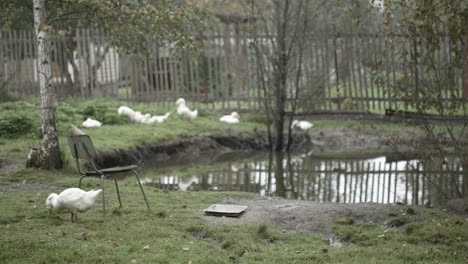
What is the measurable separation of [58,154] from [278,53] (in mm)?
6272

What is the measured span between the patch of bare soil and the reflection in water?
1.74 meters

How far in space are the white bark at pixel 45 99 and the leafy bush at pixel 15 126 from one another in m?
3.05

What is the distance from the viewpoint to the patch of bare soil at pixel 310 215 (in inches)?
286

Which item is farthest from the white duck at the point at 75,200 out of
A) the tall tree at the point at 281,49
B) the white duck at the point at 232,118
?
the white duck at the point at 232,118

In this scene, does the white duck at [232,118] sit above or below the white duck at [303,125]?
above

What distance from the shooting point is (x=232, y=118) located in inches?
670

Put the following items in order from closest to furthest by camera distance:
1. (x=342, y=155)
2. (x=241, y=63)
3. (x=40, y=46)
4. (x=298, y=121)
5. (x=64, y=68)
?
(x=40, y=46) → (x=342, y=155) → (x=298, y=121) → (x=241, y=63) → (x=64, y=68)

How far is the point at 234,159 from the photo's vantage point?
14.5 m

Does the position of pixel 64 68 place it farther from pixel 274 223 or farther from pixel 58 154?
pixel 274 223

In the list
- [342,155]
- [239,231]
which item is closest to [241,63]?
[342,155]

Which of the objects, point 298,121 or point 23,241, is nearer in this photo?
point 23,241

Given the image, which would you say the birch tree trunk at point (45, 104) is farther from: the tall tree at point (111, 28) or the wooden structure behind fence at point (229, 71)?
the wooden structure behind fence at point (229, 71)

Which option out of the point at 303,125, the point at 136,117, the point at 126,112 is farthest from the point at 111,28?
the point at 303,125

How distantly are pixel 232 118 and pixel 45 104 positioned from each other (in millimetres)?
7496
